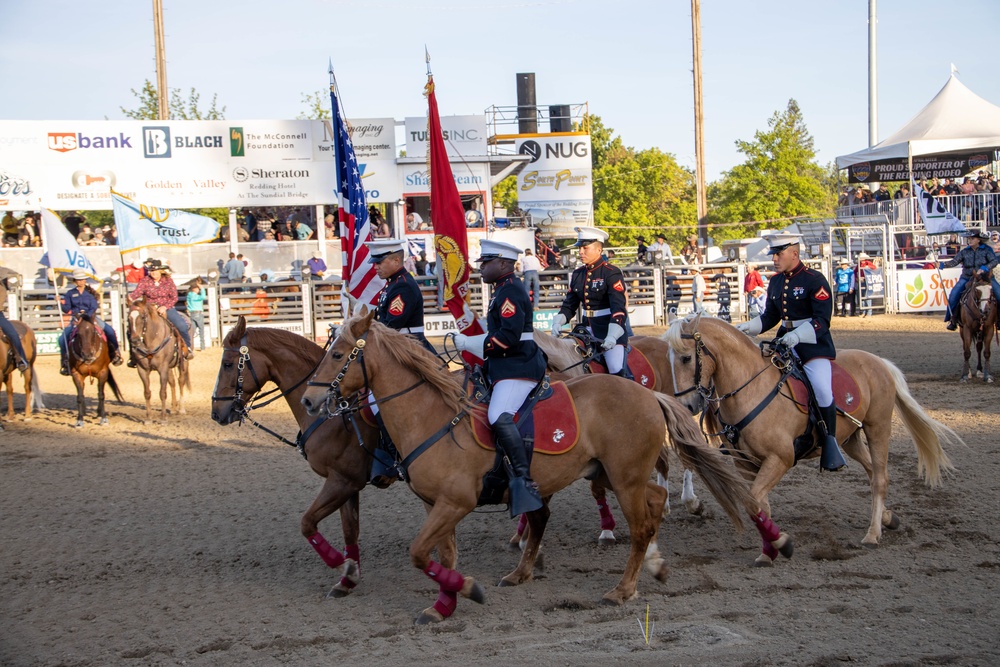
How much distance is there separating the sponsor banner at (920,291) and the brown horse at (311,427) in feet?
80.0

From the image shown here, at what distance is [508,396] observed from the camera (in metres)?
6.32

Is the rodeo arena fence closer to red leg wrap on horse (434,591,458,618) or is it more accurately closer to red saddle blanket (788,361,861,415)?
red saddle blanket (788,361,861,415)

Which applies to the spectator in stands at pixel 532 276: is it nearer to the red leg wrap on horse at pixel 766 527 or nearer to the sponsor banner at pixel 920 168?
the sponsor banner at pixel 920 168

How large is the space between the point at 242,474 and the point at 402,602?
5.34 metres

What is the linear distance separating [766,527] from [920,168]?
3164 centimetres

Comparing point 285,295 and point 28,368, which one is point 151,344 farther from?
point 285,295

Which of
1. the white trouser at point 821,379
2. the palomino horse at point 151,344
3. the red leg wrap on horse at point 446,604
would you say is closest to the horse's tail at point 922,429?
the white trouser at point 821,379

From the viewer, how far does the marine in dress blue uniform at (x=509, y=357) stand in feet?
20.3

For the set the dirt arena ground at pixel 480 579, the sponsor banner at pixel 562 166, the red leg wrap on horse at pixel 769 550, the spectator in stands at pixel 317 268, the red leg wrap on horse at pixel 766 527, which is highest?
the sponsor banner at pixel 562 166

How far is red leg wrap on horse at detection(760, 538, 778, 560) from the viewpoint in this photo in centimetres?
718

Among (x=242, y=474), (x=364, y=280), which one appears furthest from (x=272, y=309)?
(x=364, y=280)

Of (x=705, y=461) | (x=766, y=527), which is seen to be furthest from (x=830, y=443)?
(x=705, y=461)

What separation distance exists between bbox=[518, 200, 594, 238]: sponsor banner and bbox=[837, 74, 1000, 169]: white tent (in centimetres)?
1023

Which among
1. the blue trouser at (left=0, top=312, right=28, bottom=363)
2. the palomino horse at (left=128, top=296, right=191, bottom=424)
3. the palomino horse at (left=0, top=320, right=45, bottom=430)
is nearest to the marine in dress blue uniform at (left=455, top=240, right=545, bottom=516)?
the palomino horse at (left=128, top=296, right=191, bottom=424)
